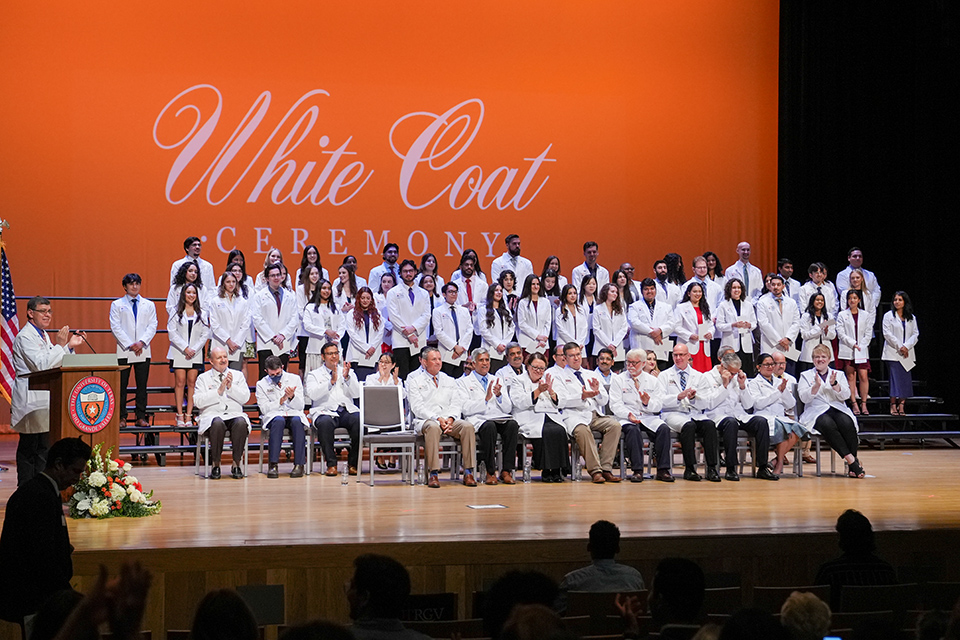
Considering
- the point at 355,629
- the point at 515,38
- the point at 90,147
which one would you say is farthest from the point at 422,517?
the point at 515,38

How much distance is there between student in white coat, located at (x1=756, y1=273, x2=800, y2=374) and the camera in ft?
34.8

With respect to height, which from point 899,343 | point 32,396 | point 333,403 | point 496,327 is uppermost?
point 496,327

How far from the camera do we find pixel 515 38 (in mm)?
12383

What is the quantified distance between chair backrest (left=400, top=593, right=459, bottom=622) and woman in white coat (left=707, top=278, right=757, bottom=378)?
7040 millimetres

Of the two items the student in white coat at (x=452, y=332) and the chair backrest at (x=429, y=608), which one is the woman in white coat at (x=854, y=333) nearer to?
the student in white coat at (x=452, y=332)

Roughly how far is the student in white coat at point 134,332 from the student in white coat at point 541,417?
11.0ft

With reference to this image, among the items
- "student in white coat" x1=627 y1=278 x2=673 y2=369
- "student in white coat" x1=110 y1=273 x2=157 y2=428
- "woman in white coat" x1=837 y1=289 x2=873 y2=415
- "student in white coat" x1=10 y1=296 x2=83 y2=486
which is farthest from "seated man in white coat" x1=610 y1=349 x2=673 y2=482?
"student in white coat" x1=10 y1=296 x2=83 y2=486

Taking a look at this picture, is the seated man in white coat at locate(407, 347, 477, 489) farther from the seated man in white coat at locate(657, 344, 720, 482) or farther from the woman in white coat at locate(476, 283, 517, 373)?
the seated man in white coat at locate(657, 344, 720, 482)

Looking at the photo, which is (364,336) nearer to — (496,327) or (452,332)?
(452,332)

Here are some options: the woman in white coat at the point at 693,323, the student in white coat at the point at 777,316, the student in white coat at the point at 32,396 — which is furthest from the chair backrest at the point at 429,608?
the student in white coat at the point at 777,316

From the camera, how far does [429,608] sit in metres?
3.94

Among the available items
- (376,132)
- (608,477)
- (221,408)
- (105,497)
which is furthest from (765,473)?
(376,132)

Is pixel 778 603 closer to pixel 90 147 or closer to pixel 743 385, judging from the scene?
pixel 743 385

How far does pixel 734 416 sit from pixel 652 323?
1.63 m
